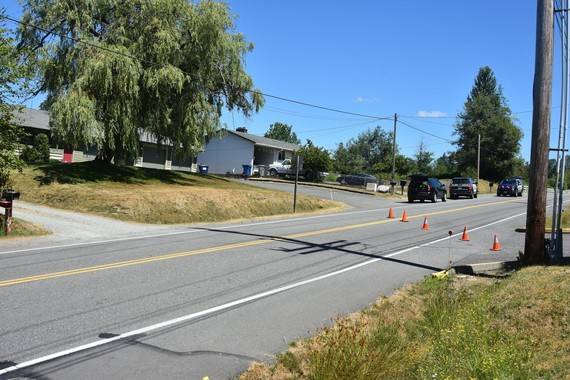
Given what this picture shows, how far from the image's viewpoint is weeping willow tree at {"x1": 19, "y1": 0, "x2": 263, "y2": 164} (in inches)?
1003

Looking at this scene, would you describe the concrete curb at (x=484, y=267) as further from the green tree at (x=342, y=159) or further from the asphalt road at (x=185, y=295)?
the green tree at (x=342, y=159)

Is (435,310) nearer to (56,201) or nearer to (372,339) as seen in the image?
(372,339)

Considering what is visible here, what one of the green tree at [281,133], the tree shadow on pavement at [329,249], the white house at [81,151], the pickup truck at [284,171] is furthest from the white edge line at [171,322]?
the green tree at [281,133]

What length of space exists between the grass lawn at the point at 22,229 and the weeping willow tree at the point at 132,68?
860 centimetres

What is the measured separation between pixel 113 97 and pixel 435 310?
22.2 meters

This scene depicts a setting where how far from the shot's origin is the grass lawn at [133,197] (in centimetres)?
2253

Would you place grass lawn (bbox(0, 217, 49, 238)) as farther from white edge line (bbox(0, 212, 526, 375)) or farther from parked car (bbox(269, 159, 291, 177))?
parked car (bbox(269, 159, 291, 177))

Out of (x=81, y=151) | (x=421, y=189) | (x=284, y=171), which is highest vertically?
(x=81, y=151)

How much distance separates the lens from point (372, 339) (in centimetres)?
600

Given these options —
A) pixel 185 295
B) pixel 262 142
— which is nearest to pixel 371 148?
pixel 262 142

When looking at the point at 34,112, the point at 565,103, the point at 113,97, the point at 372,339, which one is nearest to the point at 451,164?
the point at 34,112

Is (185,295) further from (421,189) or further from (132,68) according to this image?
(421,189)

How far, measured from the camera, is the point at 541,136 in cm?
1103

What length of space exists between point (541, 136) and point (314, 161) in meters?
44.8
